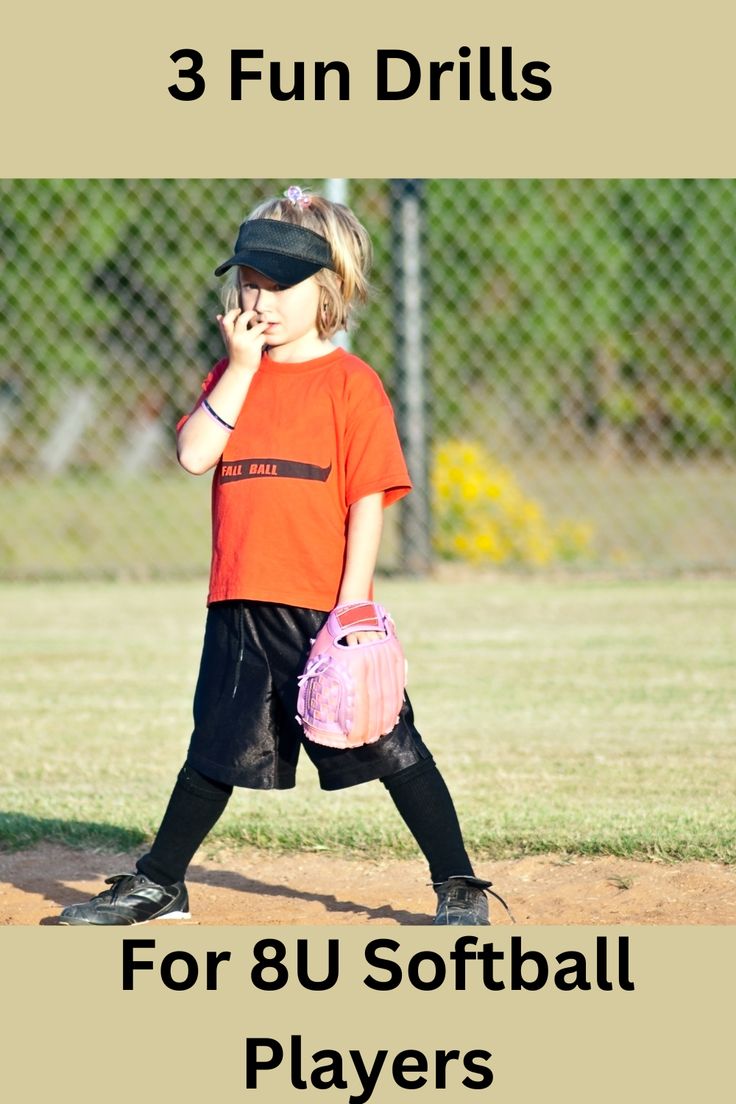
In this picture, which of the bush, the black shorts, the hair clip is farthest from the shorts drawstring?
the bush

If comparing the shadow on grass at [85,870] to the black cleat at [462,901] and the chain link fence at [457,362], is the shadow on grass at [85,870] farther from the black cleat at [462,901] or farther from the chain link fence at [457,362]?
the chain link fence at [457,362]

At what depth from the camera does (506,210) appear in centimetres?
1587

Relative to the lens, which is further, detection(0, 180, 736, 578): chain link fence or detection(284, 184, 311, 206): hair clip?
detection(0, 180, 736, 578): chain link fence

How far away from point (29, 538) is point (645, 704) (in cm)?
715

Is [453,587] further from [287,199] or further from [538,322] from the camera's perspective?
[538,322]

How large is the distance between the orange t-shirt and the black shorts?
7 centimetres

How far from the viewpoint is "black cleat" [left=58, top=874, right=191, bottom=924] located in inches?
144

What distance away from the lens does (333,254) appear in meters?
3.61

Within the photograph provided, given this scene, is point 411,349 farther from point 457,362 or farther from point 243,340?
point 243,340

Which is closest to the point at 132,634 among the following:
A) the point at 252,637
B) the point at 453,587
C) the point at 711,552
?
the point at 453,587

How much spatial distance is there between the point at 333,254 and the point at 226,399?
44 cm

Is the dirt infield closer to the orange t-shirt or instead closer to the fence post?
the orange t-shirt

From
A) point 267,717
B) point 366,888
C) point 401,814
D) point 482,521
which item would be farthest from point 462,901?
point 482,521

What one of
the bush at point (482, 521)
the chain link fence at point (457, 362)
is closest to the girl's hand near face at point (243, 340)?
the chain link fence at point (457, 362)
